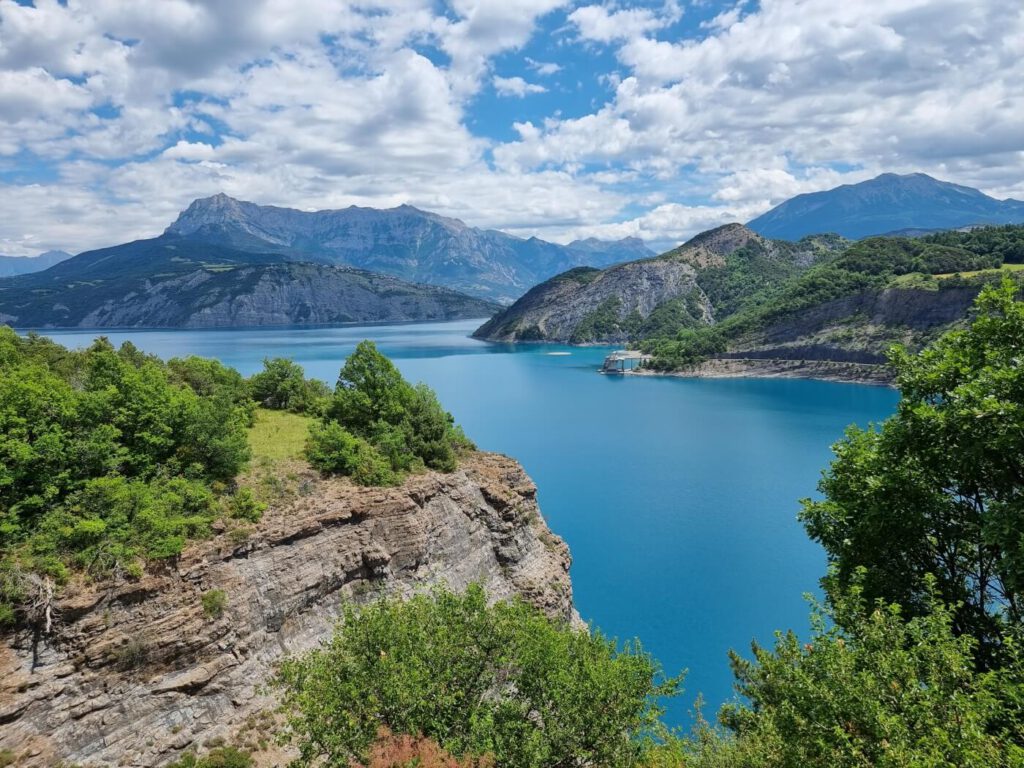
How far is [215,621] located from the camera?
1956 centimetres

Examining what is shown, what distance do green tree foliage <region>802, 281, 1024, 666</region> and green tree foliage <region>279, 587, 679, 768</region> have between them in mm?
7007

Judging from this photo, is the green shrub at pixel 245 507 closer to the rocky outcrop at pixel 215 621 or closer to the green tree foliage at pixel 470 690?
the rocky outcrop at pixel 215 621

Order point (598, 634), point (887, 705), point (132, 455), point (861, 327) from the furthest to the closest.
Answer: point (861, 327)
point (132, 455)
point (598, 634)
point (887, 705)

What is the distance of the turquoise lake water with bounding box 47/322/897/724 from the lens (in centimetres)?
3719

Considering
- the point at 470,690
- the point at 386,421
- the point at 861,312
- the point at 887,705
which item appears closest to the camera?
the point at 887,705

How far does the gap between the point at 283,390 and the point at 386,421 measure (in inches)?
292

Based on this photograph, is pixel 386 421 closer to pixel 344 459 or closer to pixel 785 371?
pixel 344 459

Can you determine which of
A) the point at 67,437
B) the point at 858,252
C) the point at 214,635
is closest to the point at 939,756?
the point at 214,635

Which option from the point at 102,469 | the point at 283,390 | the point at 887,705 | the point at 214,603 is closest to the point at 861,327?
the point at 283,390

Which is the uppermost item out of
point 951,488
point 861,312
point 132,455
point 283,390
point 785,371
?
point 861,312

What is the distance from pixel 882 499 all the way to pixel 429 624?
12989 millimetres

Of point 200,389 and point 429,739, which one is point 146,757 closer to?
point 429,739

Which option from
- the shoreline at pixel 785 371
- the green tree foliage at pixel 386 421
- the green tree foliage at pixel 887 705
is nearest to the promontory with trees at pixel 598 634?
the green tree foliage at pixel 887 705

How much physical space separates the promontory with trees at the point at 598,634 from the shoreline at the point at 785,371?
125m
